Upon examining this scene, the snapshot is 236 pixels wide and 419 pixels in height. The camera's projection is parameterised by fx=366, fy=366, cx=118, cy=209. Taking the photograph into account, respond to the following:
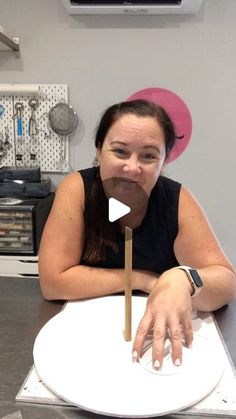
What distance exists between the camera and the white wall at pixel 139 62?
1.84 meters

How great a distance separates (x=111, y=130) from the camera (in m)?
0.95

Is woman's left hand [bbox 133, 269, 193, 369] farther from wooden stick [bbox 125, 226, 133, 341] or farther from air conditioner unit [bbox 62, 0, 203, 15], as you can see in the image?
air conditioner unit [bbox 62, 0, 203, 15]

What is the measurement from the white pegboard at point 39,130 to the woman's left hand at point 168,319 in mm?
1425

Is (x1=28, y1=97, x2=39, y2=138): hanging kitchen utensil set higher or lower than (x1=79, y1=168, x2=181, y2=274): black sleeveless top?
higher

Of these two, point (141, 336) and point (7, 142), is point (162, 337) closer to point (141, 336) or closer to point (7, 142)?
point (141, 336)

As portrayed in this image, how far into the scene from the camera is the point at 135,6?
173cm

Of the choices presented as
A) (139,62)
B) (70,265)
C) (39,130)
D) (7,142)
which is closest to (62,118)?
(39,130)

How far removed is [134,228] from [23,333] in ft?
1.35

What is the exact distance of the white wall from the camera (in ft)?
6.04

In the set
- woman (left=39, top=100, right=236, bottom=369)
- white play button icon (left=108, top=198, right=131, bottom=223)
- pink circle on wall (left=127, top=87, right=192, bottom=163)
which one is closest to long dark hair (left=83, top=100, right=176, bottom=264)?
woman (left=39, top=100, right=236, bottom=369)

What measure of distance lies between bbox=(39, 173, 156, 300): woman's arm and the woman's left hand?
0.17 metres

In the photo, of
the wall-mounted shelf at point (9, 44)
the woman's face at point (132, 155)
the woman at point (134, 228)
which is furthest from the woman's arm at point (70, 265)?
the wall-mounted shelf at point (9, 44)

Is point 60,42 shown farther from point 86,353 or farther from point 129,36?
point 86,353

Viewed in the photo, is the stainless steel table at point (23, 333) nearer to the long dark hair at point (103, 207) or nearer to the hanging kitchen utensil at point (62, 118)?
the long dark hair at point (103, 207)
